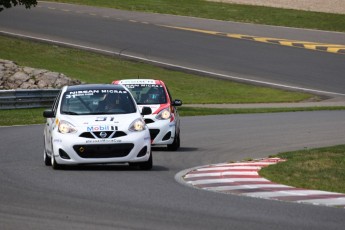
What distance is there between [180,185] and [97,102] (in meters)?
3.97

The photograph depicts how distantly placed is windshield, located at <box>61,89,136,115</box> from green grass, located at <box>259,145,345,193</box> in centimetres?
293

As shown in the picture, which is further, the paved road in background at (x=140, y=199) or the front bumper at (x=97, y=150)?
the front bumper at (x=97, y=150)

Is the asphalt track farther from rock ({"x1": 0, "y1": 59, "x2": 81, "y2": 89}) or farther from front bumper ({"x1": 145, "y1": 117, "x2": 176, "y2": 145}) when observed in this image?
rock ({"x1": 0, "y1": 59, "x2": 81, "y2": 89})

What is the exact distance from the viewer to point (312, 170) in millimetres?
17531

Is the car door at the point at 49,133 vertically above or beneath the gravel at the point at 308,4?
above

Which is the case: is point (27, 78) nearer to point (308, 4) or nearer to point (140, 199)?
point (140, 199)

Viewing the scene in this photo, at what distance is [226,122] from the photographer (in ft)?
102

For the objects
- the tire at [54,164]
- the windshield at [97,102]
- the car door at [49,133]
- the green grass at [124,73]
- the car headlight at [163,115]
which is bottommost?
the green grass at [124,73]

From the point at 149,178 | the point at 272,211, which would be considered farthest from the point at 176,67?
the point at 272,211

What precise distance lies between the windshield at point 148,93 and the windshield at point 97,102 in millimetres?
4123

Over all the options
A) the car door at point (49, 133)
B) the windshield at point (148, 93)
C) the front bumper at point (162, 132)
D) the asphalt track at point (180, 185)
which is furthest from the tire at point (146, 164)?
the windshield at point (148, 93)

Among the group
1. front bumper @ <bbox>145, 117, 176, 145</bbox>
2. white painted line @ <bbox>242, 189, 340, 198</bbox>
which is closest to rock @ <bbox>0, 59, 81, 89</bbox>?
front bumper @ <bbox>145, 117, 176, 145</bbox>

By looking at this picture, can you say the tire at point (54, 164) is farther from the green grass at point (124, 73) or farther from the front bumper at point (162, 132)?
the green grass at point (124, 73)

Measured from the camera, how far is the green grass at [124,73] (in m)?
42.2
